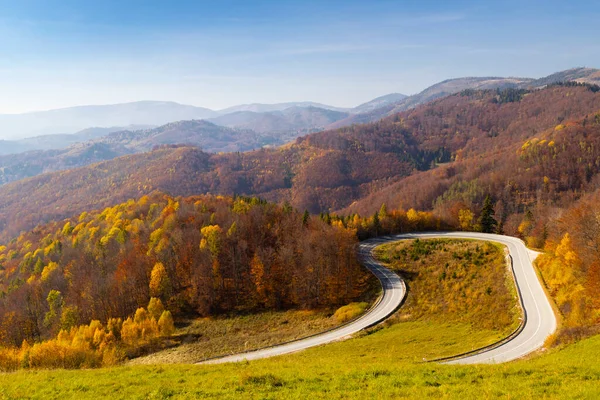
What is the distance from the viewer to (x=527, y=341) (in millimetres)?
39000

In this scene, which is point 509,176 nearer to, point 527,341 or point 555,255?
point 555,255

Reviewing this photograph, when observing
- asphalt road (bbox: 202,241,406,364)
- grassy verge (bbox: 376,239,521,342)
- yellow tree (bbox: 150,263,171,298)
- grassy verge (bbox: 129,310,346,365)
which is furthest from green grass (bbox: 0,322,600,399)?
yellow tree (bbox: 150,263,171,298)

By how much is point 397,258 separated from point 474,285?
21.9 metres

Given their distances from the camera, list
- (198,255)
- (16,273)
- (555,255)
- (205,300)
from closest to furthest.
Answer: (555,255)
(205,300)
(198,255)
(16,273)

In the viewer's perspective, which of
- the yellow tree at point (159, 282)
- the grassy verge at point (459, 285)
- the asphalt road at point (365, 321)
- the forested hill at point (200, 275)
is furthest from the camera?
the yellow tree at point (159, 282)

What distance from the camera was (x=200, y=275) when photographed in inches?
2835

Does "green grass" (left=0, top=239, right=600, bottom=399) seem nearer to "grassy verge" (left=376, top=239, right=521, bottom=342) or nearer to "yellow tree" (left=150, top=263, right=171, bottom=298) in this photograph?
"grassy verge" (left=376, top=239, right=521, bottom=342)

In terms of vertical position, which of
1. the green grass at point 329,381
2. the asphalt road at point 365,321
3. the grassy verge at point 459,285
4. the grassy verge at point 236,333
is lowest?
the grassy verge at point 236,333

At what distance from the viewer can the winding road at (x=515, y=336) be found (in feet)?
122

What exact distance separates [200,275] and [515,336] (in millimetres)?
55840

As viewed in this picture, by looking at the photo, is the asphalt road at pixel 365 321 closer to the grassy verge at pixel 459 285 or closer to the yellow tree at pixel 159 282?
the grassy verge at pixel 459 285

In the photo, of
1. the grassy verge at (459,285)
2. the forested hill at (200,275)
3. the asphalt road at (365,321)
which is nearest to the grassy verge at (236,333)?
the asphalt road at (365,321)

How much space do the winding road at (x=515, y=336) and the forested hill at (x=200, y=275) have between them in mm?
6585

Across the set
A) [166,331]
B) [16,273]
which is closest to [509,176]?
[166,331]
